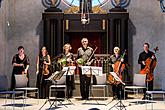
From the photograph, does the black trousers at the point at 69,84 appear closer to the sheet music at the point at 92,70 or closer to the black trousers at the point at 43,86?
the black trousers at the point at 43,86

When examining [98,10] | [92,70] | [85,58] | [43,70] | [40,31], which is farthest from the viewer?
[40,31]

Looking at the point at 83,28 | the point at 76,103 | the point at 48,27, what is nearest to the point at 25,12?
the point at 48,27

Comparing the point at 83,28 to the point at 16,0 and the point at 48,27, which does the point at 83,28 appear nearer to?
the point at 48,27

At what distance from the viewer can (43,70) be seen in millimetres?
10047

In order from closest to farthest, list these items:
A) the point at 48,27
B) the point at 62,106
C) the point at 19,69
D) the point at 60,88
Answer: the point at 62,106
the point at 60,88
the point at 19,69
the point at 48,27

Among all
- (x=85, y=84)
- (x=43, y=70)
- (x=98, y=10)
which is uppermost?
(x=98, y=10)

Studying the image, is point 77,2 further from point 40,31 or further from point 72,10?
point 40,31

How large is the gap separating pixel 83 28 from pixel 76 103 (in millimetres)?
4198

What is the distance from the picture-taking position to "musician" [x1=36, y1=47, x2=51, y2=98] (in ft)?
32.8

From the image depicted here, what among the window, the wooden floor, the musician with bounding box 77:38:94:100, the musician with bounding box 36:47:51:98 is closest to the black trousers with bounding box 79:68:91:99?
the musician with bounding box 77:38:94:100

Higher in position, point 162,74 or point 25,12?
point 25,12

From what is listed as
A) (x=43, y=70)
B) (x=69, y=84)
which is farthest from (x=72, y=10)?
(x=69, y=84)

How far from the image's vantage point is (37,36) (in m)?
13.4

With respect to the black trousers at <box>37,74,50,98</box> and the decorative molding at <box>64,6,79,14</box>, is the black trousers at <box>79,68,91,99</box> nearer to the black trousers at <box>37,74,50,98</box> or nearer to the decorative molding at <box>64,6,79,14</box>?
the black trousers at <box>37,74,50,98</box>
